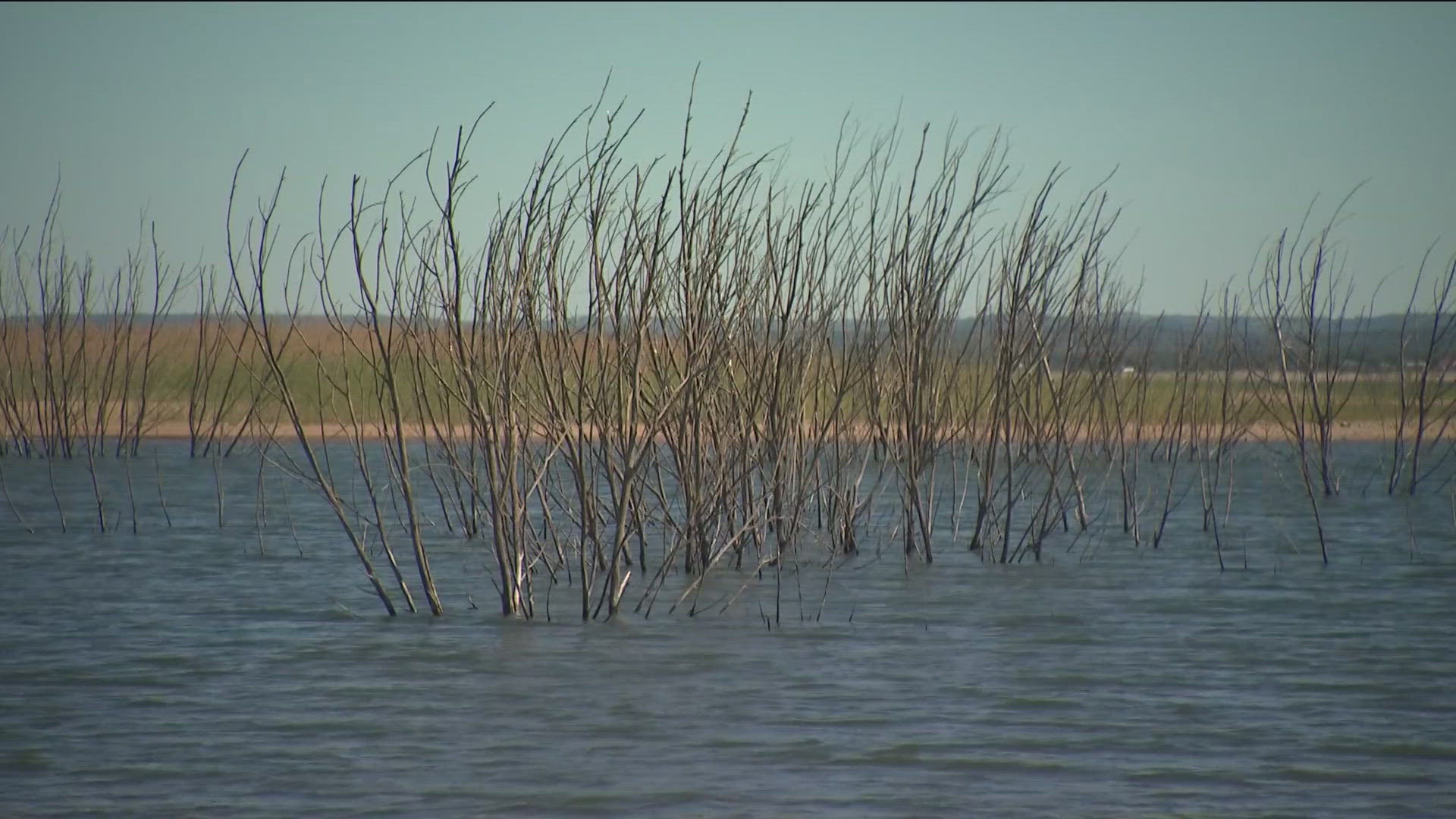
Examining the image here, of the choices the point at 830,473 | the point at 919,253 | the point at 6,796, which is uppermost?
the point at 919,253

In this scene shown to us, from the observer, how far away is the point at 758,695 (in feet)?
16.3

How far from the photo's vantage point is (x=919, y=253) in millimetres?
6707

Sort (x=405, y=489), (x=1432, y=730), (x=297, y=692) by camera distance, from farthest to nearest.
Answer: (x=405, y=489) → (x=297, y=692) → (x=1432, y=730)

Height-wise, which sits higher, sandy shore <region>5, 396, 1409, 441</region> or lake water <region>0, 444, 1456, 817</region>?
sandy shore <region>5, 396, 1409, 441</region>

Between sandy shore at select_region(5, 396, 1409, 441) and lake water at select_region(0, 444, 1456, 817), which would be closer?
lake water at select_region(0, 444, 1456, 817)

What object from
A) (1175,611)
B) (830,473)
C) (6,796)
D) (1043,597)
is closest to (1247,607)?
(1175,611)

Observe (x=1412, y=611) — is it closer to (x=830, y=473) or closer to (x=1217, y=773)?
(x=830, y=473)

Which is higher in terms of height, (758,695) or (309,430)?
(309,430)

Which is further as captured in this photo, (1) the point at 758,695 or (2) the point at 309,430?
(2) the point at 309,430

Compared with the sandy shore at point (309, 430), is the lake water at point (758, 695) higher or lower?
lower

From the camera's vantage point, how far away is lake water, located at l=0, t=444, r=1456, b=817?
391cm

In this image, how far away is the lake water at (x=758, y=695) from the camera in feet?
12.8

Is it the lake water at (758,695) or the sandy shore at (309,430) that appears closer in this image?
the lake water at (758,695)

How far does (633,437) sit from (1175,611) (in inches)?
106
